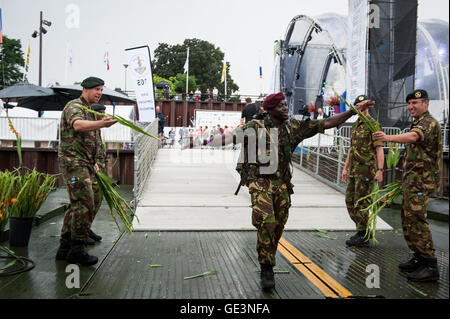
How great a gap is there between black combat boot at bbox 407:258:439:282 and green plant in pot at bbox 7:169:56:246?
4.52 m

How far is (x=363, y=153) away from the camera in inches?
208

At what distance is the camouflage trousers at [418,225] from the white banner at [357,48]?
9.39 meters

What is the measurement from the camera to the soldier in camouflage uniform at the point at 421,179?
3939 mm

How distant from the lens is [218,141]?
11.6 ft

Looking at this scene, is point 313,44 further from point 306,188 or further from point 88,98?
point 88,98

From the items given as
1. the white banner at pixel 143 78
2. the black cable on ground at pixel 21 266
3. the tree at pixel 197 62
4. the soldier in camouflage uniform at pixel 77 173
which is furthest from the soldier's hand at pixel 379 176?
the tree at pixel 197 62

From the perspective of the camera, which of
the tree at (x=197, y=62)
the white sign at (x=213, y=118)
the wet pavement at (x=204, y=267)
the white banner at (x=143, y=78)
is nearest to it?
the wet pavement at (x=204, y=267)

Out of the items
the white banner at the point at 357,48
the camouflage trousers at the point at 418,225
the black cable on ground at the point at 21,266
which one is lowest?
the black cable on ground at the point at 21,266

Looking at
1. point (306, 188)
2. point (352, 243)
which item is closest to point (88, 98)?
point (352, 243)

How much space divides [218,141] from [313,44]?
2666cm

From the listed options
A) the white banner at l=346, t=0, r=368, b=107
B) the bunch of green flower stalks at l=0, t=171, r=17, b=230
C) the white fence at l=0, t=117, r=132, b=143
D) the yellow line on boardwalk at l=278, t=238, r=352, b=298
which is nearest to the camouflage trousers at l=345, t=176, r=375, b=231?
the yellow line on boardwalk at l=278, t=238, r=352, b=298

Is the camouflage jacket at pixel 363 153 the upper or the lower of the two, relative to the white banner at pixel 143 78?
Answer: lower

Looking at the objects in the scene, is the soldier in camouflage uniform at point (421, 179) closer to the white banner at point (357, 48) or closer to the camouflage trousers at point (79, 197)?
the camouflage trousers at point (79, 197)

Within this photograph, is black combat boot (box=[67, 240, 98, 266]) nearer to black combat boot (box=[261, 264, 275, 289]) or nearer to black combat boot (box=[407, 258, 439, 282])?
black combat boot (box=[261, 264, 275, 289])
